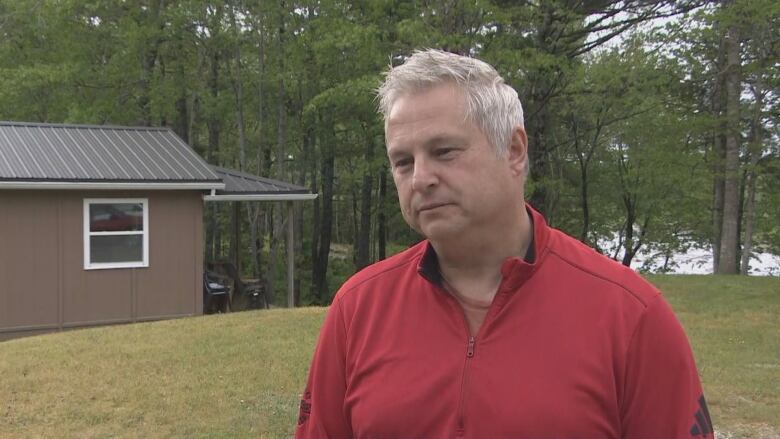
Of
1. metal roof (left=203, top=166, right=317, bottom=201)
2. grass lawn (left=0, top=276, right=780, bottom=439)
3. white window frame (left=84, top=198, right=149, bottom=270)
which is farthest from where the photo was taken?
metal roof (left=203, top=166, right=317, bottom=201)

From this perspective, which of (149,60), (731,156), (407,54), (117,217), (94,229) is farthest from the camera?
(149,60)

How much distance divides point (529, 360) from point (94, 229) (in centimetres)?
1130

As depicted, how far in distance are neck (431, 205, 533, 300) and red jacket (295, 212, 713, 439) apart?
0.13 ft

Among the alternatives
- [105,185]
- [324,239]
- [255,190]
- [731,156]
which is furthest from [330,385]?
[324,239]

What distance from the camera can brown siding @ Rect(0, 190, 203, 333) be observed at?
10.9 metres

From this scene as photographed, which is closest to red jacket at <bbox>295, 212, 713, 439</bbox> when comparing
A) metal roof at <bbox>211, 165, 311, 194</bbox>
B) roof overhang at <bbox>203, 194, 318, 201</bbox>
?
roof overhang at <bbox>203, 194, 318, 201</bbox>

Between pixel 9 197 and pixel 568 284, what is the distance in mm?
11223

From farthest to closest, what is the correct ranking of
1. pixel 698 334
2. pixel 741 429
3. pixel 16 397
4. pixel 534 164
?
pixel 534 164 < pixel 698 334 < pixel 16 397 < pixel 741 429

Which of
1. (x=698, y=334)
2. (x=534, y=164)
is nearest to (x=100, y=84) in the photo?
(x=534, y=164)

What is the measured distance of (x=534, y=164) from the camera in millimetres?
15469

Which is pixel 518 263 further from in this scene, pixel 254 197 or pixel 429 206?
pixel 254 197

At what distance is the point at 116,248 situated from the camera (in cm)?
1167

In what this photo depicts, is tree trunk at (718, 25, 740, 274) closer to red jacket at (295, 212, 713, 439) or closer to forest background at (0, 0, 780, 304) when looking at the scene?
forest background at (0, 0, 780, 304)

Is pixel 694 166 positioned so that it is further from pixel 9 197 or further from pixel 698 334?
pixel 9 197
